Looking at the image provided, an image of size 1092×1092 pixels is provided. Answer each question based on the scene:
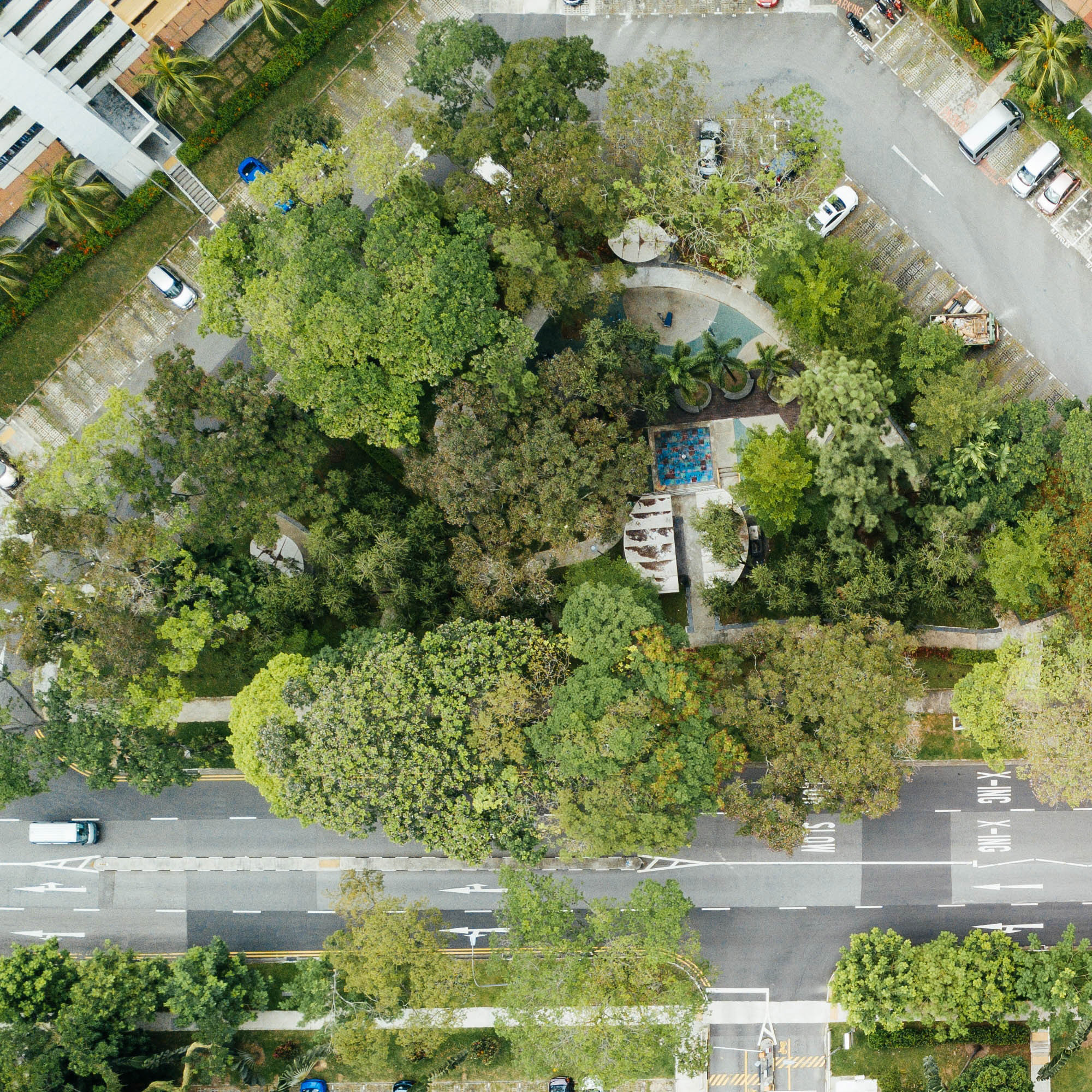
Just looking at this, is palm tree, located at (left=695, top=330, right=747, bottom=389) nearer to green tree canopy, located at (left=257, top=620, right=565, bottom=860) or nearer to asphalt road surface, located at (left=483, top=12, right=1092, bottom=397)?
asphalt road surface, located at (left=483, top=12, right=1092, bottom=397)

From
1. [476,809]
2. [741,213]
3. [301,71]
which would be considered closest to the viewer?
[476,809]

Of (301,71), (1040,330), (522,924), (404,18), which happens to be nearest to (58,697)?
(522,924)

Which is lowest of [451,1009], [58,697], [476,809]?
[451,1009]

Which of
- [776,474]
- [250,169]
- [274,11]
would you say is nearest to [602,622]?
[776,474]

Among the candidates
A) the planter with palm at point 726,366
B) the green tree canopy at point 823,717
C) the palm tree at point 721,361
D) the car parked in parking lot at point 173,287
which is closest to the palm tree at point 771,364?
the planter with palm at point 726,366

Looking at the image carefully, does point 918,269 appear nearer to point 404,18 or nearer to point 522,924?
point 404,18

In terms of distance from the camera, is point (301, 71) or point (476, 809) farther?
point (301, 71)

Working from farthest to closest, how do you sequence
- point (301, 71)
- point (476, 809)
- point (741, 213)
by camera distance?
1. point (301, 71)
2. point (741, 213)
3. point (476, 809)

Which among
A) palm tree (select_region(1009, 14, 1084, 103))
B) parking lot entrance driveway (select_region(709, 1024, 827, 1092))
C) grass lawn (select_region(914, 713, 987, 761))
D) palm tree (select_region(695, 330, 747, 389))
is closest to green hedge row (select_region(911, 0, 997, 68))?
palm tree (select_region(1009, 14, 1084, 103))
